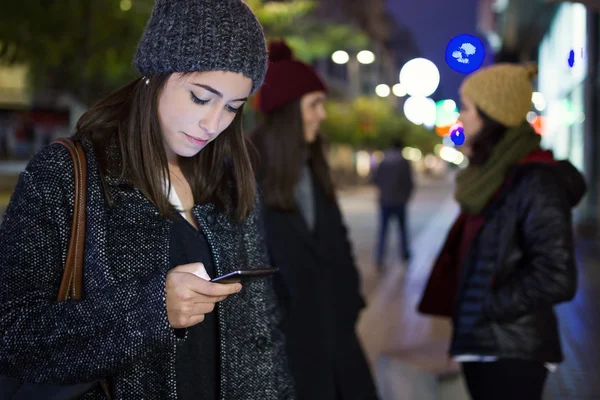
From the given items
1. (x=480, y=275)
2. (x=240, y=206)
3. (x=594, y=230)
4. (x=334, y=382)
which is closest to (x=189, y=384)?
(x=240, y=206)

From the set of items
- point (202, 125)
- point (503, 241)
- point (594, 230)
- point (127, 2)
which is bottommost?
point (594, 230)

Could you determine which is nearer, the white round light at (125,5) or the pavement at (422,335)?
the pavement at (422,335)

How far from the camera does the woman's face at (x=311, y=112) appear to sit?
368cm

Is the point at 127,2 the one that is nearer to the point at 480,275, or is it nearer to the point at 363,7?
the point at 480,275

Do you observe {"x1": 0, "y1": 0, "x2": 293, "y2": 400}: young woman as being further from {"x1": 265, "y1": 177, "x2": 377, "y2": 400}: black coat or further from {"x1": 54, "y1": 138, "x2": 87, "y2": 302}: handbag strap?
{"x1": 265, "y1": 177, "x2": 377, "y2": 400}: black coat

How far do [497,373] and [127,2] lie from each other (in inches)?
281

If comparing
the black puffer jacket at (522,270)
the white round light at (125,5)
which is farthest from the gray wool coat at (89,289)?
the white round light at (125,5)

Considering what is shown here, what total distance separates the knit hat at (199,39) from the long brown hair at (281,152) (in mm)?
1605

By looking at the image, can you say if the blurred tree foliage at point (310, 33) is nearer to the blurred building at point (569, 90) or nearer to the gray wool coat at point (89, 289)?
the blurred building at point (569, 90)

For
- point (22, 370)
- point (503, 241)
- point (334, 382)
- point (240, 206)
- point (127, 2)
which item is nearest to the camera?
point (22, 370)

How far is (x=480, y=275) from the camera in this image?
9.74ft

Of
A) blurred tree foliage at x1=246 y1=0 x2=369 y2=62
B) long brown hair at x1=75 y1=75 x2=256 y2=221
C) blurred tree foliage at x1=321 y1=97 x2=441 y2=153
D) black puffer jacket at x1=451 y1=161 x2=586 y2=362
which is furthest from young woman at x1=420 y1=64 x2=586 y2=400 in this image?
blurred tree foliage at x1=321 y1=97 x2=441 y2=153

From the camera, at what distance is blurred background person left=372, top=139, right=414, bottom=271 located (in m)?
12.8

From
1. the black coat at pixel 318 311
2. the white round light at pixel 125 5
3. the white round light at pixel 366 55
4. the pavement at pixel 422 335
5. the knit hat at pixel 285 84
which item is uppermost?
the white round light at pixel 366 55
